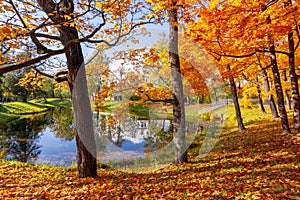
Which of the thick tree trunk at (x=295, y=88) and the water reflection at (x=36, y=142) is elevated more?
the thick tree trunk at (x=295, y=88)

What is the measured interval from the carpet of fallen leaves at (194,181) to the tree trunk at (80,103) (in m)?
0.49

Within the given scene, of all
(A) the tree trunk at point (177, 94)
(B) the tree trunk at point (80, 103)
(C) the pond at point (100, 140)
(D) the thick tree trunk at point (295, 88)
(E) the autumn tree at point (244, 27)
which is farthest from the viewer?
(C) the pond at point (100, 140)

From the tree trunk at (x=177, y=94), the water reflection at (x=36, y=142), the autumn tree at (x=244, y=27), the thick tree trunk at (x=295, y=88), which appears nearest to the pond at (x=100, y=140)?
the water reflection at (x=36, y=142)

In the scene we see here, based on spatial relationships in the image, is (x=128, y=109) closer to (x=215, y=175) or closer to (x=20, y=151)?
(x=215, y=175)

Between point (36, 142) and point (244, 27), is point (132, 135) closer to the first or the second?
point (36, 142)

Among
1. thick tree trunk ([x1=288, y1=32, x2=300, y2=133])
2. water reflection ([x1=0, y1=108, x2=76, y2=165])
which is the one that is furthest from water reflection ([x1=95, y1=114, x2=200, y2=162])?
thick tree trunk ([x1=288, y1=32, x2=300, y2=133])

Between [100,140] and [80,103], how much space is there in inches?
356

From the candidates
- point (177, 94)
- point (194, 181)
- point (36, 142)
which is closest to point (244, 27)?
point (177, 94)

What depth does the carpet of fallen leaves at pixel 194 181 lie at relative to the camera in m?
3.99

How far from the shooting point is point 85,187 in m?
5.05

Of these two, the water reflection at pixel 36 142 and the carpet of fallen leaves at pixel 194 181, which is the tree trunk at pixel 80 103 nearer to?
the carpet of fallen leaves at pixel 194 181

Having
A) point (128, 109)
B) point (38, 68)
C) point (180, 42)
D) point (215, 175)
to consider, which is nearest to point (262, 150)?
point (215, 175)

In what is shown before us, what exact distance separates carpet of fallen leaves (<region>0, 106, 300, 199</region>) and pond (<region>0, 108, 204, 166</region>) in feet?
14.9

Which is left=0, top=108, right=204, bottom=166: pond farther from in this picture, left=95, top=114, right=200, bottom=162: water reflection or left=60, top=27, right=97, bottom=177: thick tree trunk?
left=60, top=27, right=97, bottom=177: thick tree trunk
